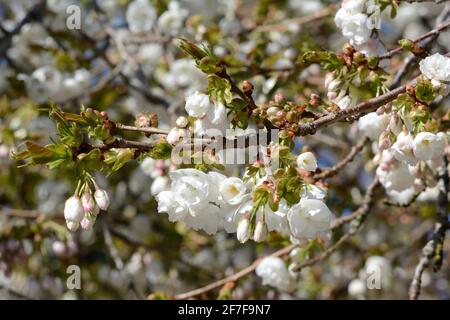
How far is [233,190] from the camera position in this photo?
5.58ft

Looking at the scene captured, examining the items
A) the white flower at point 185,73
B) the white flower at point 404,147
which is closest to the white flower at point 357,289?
the white flower at point 185,73

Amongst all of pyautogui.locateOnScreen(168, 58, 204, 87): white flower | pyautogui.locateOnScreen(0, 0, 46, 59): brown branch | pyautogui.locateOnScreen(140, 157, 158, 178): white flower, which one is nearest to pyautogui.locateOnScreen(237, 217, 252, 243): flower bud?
pyautogui.locateOnScreen(140, 157, 158, 178): white flower

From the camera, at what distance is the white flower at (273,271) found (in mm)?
2635

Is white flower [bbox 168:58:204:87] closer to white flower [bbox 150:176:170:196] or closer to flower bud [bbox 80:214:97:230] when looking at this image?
white flower [bbox 150:176:170:196]

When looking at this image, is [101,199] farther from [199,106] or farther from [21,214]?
[21,214]

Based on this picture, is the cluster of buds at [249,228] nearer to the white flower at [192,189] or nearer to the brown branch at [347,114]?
the white flower at [192,189]

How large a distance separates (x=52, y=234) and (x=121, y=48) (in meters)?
1.08

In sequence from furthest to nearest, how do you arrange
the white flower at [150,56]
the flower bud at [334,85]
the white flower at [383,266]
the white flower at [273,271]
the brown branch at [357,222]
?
the white flower at [150,56] → the white flower at [383,266] → the white flower at [273,271] → the brown branch at [357,222] → the flower bud at [334,85]

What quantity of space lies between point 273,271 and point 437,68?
3.82ft

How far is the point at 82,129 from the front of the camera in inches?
70.7

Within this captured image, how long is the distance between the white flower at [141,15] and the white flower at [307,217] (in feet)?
8.53

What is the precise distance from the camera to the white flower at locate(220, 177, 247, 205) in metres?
1.68

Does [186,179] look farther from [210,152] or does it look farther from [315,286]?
[315,286]
